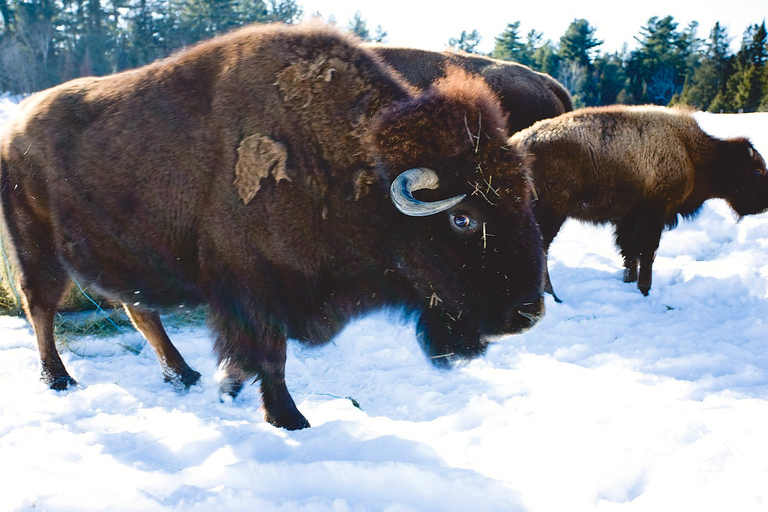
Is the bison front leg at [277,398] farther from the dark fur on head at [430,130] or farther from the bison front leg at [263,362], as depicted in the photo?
the dark fur on head at [430,130]

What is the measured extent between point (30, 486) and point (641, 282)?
5519 millimetres

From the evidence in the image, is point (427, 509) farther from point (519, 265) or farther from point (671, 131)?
point (671, 131)

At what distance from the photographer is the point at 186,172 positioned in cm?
255

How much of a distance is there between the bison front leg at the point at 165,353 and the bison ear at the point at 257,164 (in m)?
1.41

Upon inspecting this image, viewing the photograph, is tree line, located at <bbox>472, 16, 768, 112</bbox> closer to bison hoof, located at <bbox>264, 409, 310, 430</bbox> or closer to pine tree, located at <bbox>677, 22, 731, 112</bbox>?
pine tree, located at <bbox>677, 22, 731, 112</bbox>

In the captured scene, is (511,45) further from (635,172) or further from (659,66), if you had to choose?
(635,172)

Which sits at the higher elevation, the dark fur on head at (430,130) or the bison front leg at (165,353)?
the dark fur on head at (430,130)

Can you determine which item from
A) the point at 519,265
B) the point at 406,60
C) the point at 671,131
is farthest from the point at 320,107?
the point at 671,131

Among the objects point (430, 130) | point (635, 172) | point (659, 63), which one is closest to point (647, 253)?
point (635, 172)

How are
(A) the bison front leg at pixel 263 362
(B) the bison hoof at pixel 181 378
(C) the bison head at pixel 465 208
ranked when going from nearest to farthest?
(C) the bison head at pixel 465 208 < (A) the bison front leg at pixel 263 362 < (B) the bison hoof at pixel 181 378

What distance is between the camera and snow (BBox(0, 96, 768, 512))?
1.72 metres

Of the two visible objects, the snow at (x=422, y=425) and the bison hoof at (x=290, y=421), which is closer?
the snow at (x=422, y=425)

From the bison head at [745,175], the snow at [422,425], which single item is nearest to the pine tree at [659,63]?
the bison head at [745,175]

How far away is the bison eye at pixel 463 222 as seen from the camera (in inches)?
93.2
